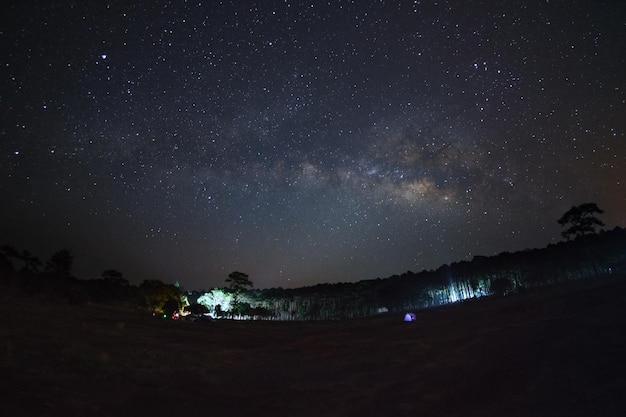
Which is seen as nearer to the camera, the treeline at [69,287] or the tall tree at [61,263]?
the treeline at [69,287]

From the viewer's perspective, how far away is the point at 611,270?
64.9 metres

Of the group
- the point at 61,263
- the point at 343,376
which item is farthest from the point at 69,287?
the point at 343,376

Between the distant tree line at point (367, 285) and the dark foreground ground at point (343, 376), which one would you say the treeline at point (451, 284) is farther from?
the dark foreground ground at point (343, 376)

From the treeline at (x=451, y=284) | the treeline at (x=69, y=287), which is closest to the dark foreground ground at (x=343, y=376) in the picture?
the treeline at (x=69, y=287)

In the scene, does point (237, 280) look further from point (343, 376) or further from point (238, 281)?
point (343, 376)

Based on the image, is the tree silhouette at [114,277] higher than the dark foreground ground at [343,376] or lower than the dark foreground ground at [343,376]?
higher

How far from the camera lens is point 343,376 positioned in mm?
17641

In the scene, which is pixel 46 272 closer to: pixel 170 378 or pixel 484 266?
pixel 170 378

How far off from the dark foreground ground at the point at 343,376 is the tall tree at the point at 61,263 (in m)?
56.3

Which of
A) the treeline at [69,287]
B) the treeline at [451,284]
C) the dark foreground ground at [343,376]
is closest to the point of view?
the dark foreground ground at [343,376]

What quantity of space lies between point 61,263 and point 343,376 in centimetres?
7456

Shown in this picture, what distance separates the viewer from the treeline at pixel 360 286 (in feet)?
215

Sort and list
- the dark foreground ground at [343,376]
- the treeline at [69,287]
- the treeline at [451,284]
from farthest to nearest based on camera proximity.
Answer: the treeline at [451,284] < the treeline at [69,287] < the dark foreground ground at [343,376]

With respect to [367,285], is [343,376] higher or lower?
lower
